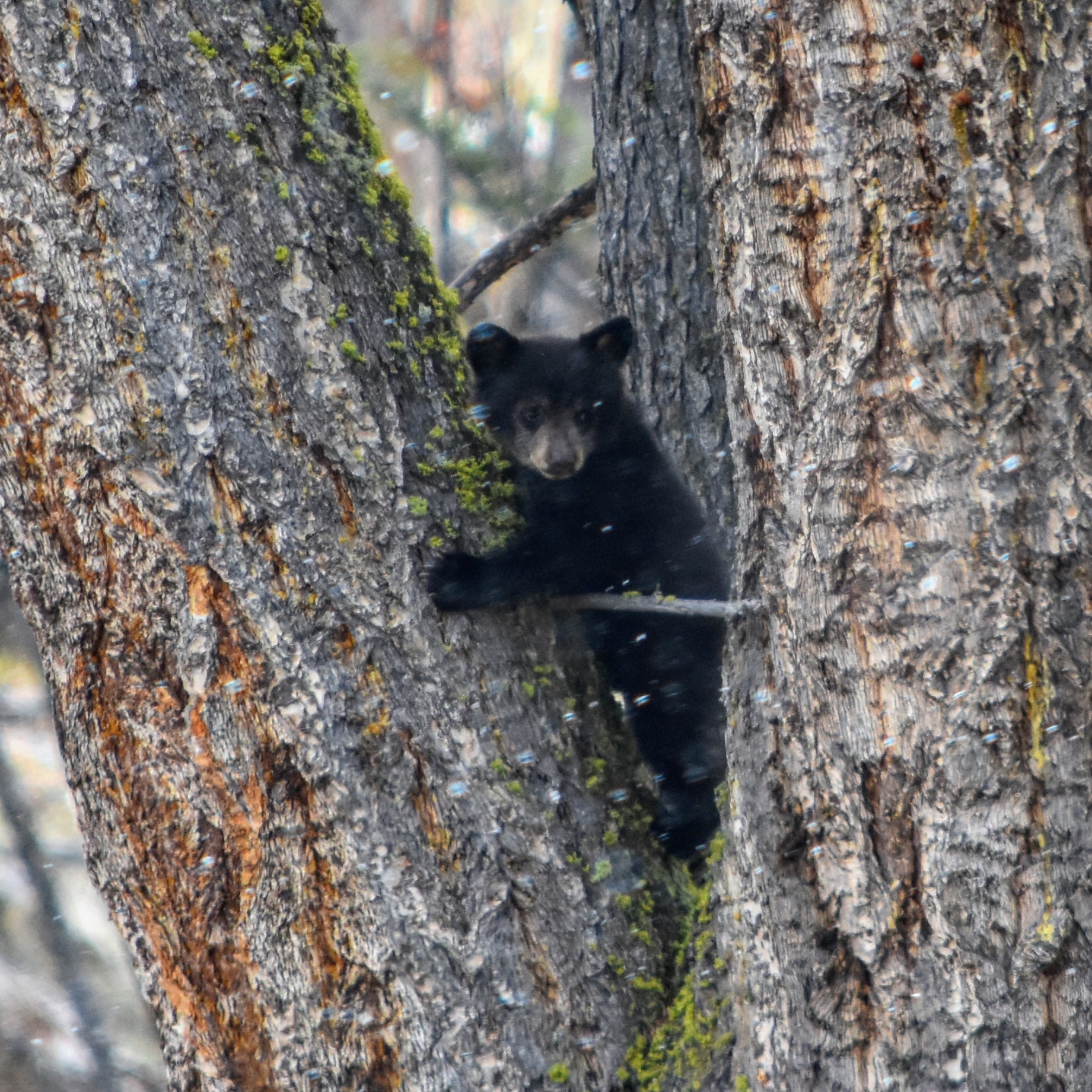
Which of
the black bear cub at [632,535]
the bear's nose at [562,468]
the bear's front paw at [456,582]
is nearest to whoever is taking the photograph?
the bear's front paw at [456,582]

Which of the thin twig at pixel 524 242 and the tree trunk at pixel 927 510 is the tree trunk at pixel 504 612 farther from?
the thin twig at pixel 524 242

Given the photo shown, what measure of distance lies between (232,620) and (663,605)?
0.95 meters

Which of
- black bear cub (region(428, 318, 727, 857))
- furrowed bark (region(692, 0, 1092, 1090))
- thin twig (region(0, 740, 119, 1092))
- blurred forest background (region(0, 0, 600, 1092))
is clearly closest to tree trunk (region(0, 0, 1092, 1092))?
furrowed bark (region(692, 0, 1092, 1090))

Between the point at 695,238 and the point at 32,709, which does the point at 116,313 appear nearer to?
the point at 695,238

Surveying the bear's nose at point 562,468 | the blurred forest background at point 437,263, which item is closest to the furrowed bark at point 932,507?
the bear's nose at point 562,468

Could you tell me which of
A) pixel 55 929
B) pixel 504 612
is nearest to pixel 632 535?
pixel 504 612

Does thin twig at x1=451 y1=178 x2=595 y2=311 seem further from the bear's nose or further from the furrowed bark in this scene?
the furrowed bark

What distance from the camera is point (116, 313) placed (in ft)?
6.83

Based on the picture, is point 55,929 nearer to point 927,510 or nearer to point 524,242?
point 524,242

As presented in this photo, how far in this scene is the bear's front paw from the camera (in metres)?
2.32

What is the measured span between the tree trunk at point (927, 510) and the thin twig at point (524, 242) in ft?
6.02

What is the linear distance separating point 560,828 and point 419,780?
1.16 feet

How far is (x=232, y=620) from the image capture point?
2104 mm

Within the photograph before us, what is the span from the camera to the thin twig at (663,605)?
7.06ft
